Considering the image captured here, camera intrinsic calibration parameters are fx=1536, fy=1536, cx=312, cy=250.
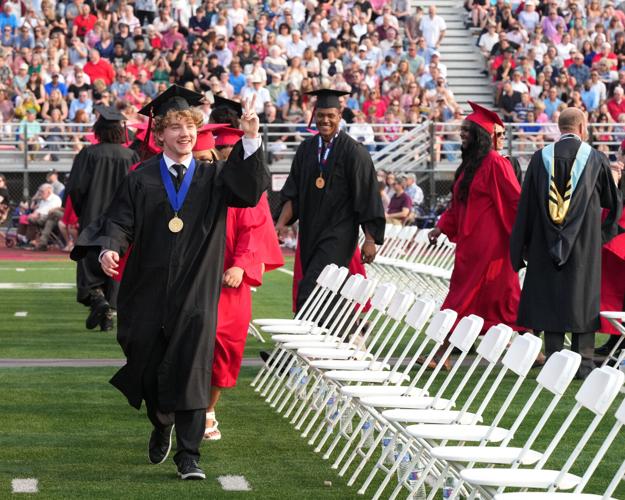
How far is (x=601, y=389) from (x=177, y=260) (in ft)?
8.65

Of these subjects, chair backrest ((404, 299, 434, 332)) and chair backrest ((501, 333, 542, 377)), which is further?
chair backrest ((404, 299, 434, 332))

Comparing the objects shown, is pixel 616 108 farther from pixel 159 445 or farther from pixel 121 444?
pixel 159 445

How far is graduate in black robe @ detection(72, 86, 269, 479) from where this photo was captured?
24.2 ft

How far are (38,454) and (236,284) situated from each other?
54.1 inches

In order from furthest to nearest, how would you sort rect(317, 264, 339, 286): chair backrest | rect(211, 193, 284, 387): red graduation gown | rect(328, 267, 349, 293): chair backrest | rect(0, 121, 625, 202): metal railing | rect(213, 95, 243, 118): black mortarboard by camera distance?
rect(0, 121, 625, 202): metal railing
rect(317, 264, 339, 286): chair backrest
rect(328, 267, 349, 293): chair backrest
rect(213, 95, 243, 118): black mortarboard
rect(211, 193, 284, 387): red graduation gown

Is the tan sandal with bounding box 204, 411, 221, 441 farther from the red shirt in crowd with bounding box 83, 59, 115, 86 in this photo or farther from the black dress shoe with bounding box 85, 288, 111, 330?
the red shirt in crowd with bounding box 83, 59, 115, 86

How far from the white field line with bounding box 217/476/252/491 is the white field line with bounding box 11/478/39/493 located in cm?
87

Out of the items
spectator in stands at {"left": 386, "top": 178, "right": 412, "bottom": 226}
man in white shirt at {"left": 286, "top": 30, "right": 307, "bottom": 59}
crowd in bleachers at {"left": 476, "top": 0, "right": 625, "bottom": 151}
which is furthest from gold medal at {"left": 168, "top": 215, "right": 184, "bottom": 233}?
man in white shirt at {"left": 286, "top": 30, "right": 307, "bottom": 59}

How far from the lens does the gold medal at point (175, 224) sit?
737 cm

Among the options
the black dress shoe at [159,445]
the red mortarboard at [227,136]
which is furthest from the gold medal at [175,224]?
the red mortarboard at [227,136]

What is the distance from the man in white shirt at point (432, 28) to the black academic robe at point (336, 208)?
19468 millimetres

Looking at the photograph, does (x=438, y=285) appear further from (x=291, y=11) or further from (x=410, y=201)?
(x=291, y=11)

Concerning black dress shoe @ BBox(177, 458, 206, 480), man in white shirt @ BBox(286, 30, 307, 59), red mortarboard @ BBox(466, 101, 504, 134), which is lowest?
black dress shoe @ BBox(177, 458, 206, 480)

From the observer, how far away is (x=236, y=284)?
8.04 m
